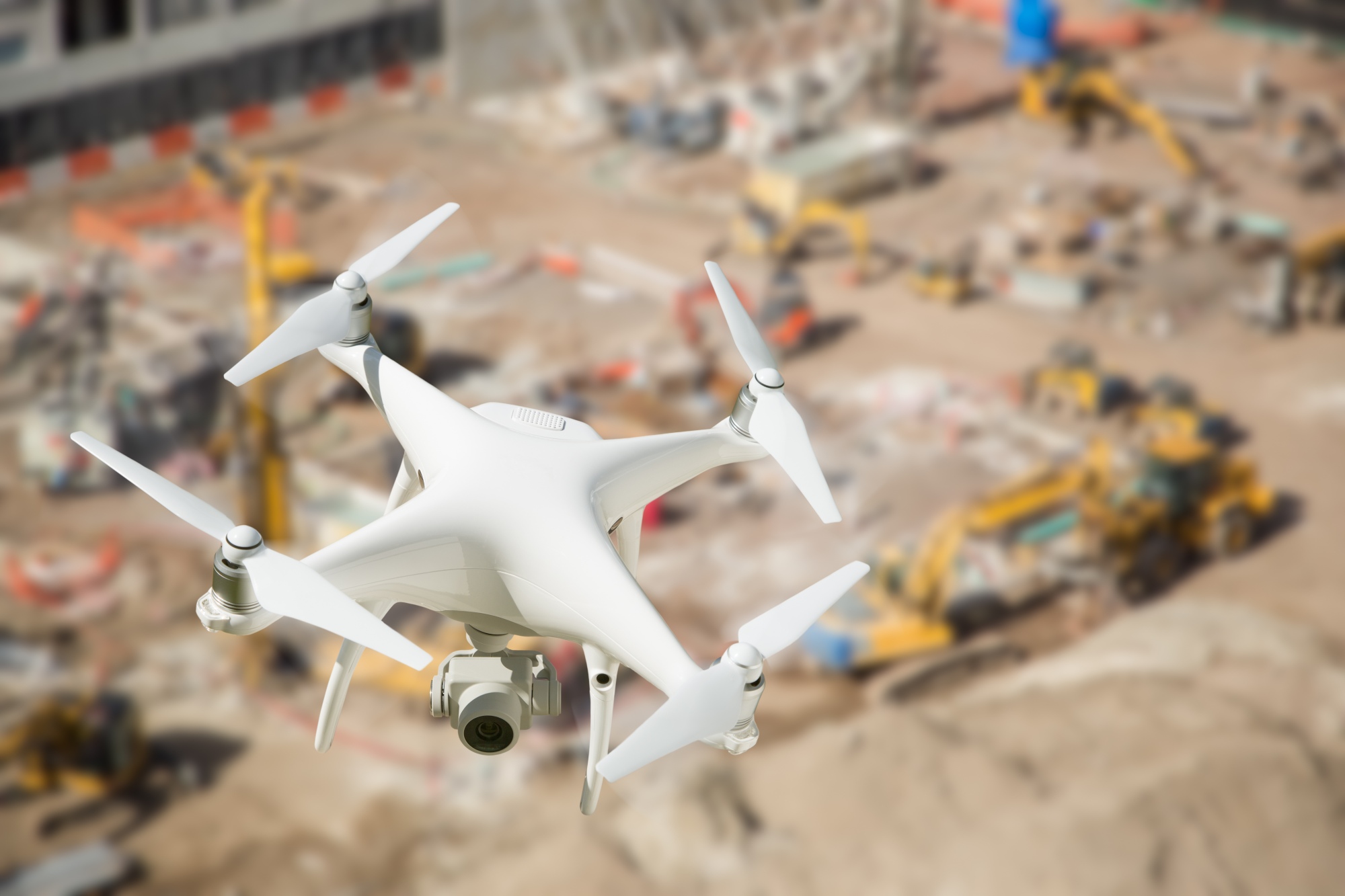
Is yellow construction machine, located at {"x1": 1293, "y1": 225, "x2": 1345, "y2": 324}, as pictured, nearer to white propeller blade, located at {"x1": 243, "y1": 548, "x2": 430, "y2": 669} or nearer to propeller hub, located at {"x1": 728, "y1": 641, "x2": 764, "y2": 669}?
propeller hub, located at {"x1": 728, "y1": 641, "x2": 764, "y2": 669}

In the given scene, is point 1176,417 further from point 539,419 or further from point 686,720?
point 686,720

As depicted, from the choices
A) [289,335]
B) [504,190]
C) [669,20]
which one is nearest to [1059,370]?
[504,190]

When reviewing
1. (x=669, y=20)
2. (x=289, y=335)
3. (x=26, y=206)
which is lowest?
(x=26, y=206)

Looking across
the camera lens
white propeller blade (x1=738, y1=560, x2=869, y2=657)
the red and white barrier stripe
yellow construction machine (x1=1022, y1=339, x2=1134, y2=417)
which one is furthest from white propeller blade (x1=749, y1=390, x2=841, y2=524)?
the red and white barrier stripe

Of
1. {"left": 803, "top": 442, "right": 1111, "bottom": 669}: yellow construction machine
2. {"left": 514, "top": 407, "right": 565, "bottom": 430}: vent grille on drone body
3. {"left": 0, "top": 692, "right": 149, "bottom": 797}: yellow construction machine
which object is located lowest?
{"left": 0, "top": 692, "right": 149, "bottom": 797}: yellow construction machine

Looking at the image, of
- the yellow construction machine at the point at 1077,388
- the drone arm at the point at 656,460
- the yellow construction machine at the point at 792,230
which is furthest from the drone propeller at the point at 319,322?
the yellow construction machine at the point at 792,230

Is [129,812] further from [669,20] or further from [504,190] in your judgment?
[669,20]

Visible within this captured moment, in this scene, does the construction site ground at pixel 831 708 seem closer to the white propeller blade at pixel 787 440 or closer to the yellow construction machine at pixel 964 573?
the yellow construction machine at pixel 964 573
